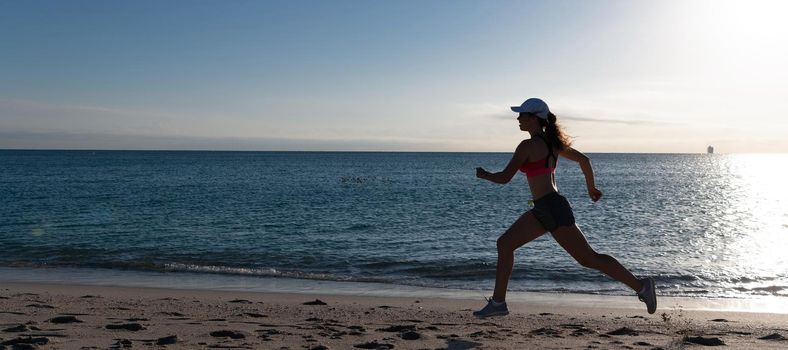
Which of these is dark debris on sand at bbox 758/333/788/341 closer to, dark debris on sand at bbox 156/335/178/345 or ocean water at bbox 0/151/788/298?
ocean water at bbox 0/151/788/298

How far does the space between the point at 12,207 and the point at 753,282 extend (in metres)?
27.9

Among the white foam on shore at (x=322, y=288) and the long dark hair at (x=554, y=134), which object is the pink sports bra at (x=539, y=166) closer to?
the long dark hair at (x=554, y=134)

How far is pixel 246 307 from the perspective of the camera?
27.1 ft

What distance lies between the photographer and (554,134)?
584 centimetres

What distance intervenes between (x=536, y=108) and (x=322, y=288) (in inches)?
258

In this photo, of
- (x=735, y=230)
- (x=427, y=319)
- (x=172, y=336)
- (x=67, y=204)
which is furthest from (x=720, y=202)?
(x=172, y=336)

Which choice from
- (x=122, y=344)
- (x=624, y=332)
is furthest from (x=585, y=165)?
(x=122, y=344)

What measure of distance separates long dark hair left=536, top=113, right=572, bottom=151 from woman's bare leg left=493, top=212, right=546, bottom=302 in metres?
0.64

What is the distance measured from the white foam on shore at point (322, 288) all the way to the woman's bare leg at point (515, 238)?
3948 mm

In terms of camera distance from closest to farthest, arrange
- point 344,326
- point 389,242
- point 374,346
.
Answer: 1. point 374,346
2. point 344,326
3. point 389,242

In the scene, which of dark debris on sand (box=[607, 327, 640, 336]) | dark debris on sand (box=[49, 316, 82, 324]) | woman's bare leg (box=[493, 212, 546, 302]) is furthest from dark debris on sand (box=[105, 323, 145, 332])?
dark debris on sand (box=[607, 327, 640, 336])

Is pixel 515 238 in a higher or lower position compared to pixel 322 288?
higher

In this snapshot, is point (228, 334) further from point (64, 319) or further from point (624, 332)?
point (624, 332)

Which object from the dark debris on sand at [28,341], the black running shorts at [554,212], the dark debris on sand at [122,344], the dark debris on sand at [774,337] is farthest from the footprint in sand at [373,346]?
the dark debris on sand at [774,337]
